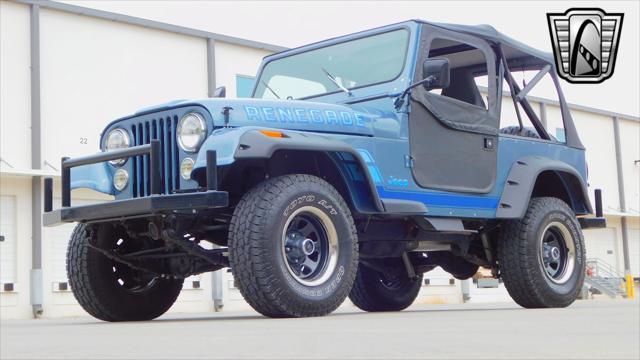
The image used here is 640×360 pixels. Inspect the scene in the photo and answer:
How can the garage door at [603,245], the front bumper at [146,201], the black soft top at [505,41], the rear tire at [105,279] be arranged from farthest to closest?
the garage door at [603,245] < the black soft top at [505,41] < the rear tire at [105,279] < the front bumper at [146,201]

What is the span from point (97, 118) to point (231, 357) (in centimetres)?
1916

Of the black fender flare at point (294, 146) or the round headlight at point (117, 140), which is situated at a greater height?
the round headlight at point (117, 140)

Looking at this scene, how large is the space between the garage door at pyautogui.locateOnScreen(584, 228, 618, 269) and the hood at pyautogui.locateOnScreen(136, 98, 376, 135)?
2966 cm

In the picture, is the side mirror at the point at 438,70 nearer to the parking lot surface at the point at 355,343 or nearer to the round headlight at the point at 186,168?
the round headlight at the point at 186,168

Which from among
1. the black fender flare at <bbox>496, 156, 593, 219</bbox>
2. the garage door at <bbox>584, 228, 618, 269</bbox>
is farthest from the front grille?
Answer: the garage door at <bbox>584, 228, 618, 269</bbox>

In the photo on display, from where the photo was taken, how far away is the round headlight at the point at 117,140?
6.89 metres

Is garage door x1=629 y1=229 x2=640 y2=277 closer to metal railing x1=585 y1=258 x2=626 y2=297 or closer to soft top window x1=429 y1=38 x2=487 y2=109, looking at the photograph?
metal railing x1=585 y1=258 x2=626 y2=297

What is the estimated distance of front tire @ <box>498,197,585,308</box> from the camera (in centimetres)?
812

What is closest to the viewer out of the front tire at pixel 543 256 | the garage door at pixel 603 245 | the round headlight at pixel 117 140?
the round headlight at pixel 117 140

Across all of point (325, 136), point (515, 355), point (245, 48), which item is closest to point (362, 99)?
point (325, 136)

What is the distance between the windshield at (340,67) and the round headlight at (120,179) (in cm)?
192

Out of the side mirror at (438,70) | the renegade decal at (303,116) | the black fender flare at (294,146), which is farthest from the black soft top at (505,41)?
the black fender flare at (294,146)

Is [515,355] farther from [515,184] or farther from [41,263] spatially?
[41,263]

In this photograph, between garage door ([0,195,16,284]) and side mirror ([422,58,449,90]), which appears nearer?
side mirror ([422,58,449,90])
